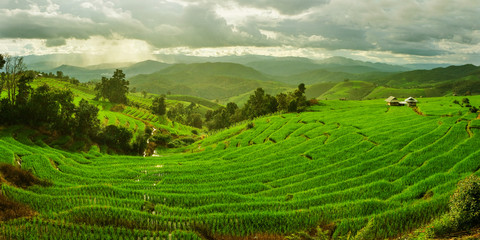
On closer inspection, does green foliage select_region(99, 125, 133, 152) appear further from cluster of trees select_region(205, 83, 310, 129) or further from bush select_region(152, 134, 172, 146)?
cluster of trees select_region(205, 83, 310, 129)

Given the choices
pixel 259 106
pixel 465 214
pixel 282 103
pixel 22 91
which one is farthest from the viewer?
pixel 259 106

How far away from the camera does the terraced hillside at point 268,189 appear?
819 inches

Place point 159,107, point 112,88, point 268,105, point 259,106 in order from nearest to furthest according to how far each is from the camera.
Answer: point 268,105, point 259,106, point 112,88, point 159,107

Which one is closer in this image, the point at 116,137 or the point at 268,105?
the point at 116,137

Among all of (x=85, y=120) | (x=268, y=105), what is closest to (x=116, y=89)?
(x=268, y=105)

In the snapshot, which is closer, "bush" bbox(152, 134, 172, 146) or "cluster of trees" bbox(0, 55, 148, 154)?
"cluster of trees" bbox(0, 55, 148, 154)

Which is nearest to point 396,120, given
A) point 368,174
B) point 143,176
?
point 368,174

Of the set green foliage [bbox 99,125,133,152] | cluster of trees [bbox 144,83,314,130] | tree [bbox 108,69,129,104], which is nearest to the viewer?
green foliage [bbox 99,125,133,152]

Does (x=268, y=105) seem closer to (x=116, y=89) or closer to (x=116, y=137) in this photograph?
(x=116, y=137)

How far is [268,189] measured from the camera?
30.1 metres

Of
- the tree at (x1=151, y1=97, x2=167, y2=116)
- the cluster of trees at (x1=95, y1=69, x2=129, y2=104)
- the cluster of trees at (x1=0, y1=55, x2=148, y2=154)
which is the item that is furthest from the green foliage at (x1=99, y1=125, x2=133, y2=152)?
the cluster of trees at (x1=95, y1=69, x2=129, y2=104)

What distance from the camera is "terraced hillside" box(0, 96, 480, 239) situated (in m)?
20.8

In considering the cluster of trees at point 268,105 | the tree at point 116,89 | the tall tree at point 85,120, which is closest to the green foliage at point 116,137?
the tall tree at point 85,120

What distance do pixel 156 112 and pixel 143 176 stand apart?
447ft
